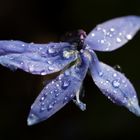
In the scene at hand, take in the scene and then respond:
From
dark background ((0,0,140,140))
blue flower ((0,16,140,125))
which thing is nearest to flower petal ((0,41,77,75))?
blue flower ((0,16,140,125))

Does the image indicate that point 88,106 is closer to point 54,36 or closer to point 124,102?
point 54,36

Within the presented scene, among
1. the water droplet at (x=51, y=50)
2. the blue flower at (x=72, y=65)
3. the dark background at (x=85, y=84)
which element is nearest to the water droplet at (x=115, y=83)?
the blue flower at (x=72, y=65)

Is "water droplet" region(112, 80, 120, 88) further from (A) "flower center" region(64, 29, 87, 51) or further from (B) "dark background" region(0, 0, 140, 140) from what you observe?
(B) "dark background" region(0, 0, 140, 140)

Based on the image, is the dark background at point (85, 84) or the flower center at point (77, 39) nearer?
the flower center at point (77, 39)

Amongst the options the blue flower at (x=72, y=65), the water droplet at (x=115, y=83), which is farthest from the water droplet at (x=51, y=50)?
the water droplet at (x=115, y=83)

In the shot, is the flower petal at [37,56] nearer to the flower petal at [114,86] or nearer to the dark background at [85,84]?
the flower petal at [114,86]

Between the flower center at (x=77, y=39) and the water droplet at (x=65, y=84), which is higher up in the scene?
the flower center at (x=77, y=39)

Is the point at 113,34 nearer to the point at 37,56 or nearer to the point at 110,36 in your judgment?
the point at 110,36
